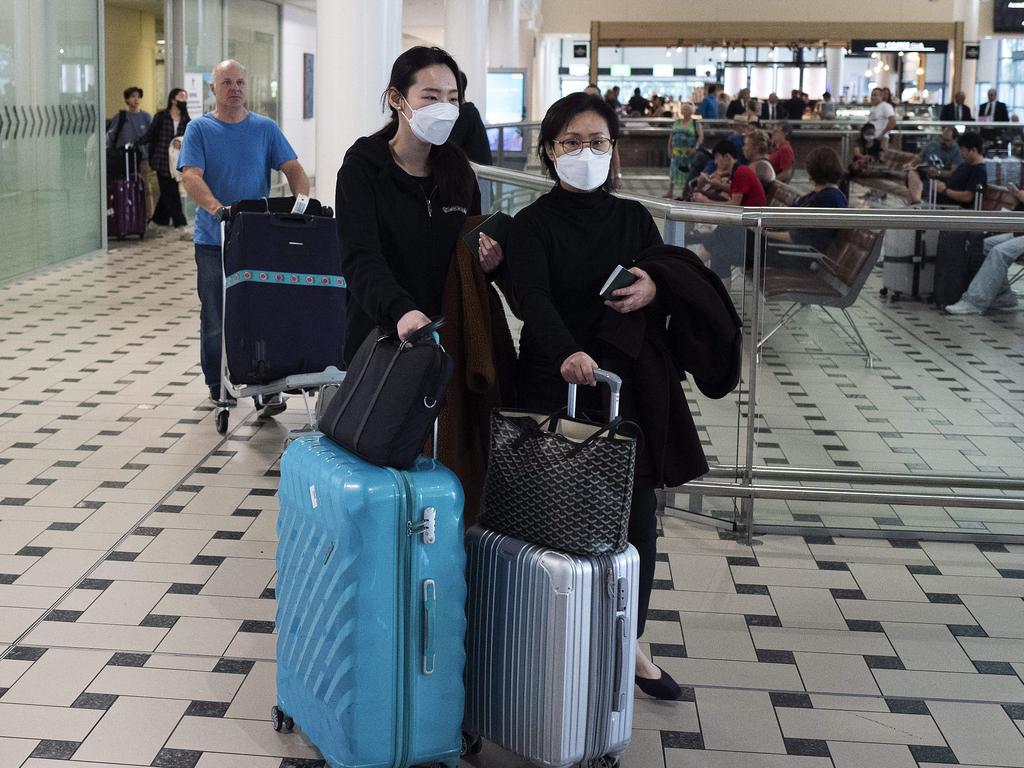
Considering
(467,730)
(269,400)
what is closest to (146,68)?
(269,400)

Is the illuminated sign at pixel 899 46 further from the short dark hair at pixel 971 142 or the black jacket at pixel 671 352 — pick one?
the black jacket at pixel 671 352

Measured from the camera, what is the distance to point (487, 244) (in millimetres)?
2949

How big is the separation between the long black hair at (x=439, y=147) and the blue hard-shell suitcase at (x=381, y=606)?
66cm

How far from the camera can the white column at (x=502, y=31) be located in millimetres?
22969

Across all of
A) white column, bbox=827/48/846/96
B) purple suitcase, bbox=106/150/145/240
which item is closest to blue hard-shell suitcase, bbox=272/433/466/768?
purple suitcase, bbox=106/150/145/240

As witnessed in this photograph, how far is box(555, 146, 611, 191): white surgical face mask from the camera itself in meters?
2.87

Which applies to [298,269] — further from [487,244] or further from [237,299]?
[487,244]

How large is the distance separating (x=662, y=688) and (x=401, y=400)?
120 centimetres

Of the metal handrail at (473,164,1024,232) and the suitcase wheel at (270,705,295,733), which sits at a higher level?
the metal handrail at (473,164,1024,232)

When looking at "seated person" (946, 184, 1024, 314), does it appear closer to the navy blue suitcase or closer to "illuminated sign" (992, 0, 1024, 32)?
the navy blue suitcase

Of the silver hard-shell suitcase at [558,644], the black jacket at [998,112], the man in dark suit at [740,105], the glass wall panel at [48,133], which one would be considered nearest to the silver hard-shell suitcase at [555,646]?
the silver hard-shell suitcase at [558,644]

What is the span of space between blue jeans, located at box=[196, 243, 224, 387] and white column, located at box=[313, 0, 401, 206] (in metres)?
2.61

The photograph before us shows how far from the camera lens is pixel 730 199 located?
33.2 ft

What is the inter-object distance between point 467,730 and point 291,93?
21265mm
